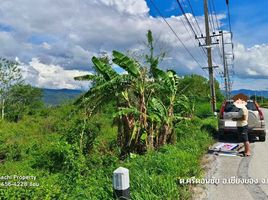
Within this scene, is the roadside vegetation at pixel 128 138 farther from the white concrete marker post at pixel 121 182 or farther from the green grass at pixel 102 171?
the white concrete marker post at pixel 121 182

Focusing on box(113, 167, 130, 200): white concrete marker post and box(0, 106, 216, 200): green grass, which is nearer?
box(113, 167, 130, 200): white concrete marker post

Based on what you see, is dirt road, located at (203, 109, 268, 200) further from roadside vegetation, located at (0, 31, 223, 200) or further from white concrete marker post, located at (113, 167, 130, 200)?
white concrete marker post, located at (113, 167, 130, 200)

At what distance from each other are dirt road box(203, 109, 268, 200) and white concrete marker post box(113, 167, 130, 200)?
2275 mm

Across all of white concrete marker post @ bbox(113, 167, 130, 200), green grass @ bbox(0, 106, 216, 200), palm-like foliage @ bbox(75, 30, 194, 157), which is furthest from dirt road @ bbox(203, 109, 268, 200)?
white concrete marker post @ bbox(113, 167, 130, 200)

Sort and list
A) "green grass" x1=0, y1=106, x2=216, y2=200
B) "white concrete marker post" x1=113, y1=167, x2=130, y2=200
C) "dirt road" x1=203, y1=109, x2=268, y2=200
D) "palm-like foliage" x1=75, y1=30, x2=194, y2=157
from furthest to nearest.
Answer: "palm-like foliage" x1=75, y1=30, x2=194, y2=157 < "dirt road" x1=203, y1=109, x2=268, y2=200 < "green grass" x1=0, y1=106, x2=216, y2=200 < "white concrete marker post" x1=113, y1=167, x2=130, y2=200

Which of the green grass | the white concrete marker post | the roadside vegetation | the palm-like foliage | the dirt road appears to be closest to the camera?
the white concrete marker post

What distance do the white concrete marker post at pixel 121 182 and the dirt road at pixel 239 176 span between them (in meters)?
2.27

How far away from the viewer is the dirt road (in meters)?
5.98

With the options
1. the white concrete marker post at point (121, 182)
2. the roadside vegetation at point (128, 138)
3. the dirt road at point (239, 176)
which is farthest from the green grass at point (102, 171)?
the white concrete marker post at point (121, 182)

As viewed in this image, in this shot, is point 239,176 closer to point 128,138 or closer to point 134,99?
point 128,138

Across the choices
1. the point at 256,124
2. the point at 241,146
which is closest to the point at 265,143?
the point at 256,124

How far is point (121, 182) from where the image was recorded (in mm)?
4195

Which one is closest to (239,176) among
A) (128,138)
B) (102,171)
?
(102,171)

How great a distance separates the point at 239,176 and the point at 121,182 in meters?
4.17
